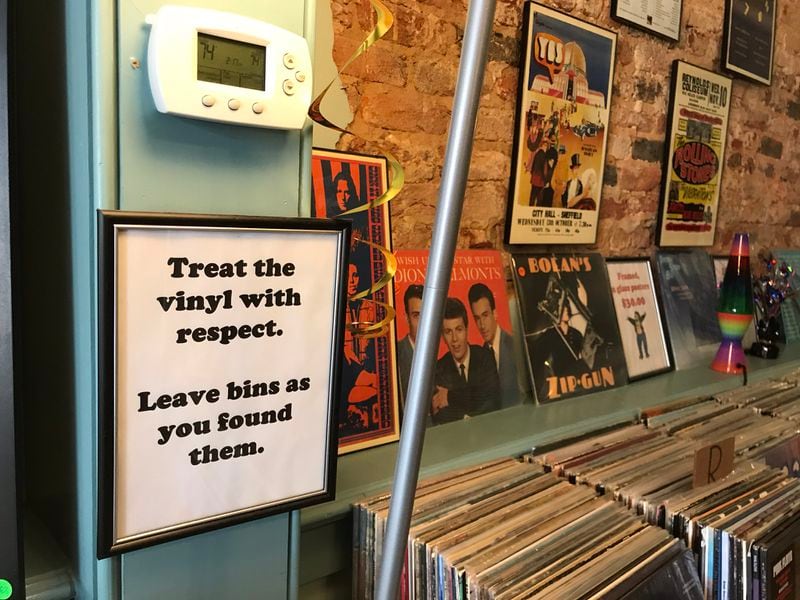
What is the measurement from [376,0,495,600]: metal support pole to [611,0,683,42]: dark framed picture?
5.12 feet

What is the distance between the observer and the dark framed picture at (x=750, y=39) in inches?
90.0

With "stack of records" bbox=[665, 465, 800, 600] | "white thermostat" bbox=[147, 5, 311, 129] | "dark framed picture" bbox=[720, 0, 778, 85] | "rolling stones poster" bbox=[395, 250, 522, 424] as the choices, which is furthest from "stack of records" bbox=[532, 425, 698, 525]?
"dark framed picture" bbox=[720, 0, 778, 85]

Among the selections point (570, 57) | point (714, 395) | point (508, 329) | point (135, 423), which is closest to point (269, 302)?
point (135, 423)

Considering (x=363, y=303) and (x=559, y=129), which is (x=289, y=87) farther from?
(x=559, y=129)

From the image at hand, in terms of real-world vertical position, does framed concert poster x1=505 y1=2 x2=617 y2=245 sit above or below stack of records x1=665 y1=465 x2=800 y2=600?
above

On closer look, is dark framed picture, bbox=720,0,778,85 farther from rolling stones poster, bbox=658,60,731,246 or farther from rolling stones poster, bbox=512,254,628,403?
rolling stones poster, bbox=512,254,628,403

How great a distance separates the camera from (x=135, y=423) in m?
0.71

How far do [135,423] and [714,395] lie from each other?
1.57m

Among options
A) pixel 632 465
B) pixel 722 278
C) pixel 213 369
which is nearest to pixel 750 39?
pixel 722 278

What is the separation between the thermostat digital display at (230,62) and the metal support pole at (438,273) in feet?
0.88

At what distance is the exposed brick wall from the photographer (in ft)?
4.68

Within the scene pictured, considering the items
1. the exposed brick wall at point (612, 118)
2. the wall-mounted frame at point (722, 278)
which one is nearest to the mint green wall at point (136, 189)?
the exposed brick wall at point (612, 118)

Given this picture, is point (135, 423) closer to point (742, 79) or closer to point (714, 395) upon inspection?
point (714, 395)

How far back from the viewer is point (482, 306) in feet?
5.19
